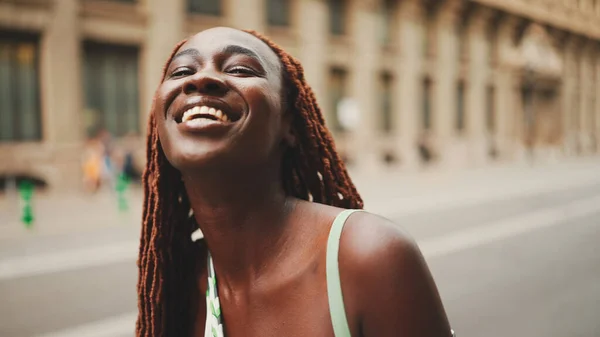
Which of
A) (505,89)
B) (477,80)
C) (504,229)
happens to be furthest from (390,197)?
(505,89)

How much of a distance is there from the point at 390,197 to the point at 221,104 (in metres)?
16.7

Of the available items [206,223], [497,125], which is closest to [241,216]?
[206,223]

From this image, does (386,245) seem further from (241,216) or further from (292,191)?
(292,191)

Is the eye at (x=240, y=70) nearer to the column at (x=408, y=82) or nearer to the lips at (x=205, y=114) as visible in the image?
the lips at (x=205, y=114)

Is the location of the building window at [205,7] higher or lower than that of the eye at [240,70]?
higher

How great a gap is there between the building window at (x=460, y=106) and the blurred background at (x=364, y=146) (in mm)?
124

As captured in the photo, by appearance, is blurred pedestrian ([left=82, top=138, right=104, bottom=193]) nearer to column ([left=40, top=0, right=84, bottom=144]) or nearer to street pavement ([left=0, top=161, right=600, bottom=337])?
column ([left=40, top=0, right=84, bottom=144])

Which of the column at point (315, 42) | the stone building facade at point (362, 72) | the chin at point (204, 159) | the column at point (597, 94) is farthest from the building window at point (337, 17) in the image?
the column at point (597, 94)

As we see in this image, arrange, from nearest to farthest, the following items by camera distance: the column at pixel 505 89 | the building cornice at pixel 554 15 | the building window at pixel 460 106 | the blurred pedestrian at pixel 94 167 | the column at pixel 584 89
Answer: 1. the blurred pedestrian at pixel 94 167
2. the building window at pixel 460 106
3. the building cornice at pixel 554 15
4. the column at pixel 505 89
5. the column at pixel 584 89

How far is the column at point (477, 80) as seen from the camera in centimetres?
3678

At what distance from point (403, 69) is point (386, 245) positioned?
3141 centimetres

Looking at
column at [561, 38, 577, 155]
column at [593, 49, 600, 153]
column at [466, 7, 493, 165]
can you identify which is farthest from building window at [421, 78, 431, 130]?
column at [593, 49, 600, 153]

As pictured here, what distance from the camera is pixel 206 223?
5.22 feet

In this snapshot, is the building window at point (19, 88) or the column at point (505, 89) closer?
the building window at point (19, 88)
